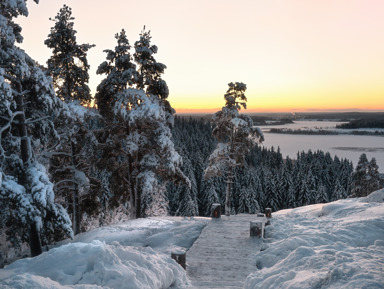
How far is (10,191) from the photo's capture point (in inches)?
353

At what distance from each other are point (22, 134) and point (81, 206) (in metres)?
8.01

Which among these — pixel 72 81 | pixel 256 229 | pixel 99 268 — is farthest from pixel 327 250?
pixel 72 81

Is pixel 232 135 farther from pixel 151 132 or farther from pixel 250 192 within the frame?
pixel 250 192

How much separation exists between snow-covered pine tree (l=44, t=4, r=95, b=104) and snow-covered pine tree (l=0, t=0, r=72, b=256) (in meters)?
4.91

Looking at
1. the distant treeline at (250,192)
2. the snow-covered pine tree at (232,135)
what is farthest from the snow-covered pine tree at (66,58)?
the distant treeline at (250,192)

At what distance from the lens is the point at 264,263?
8.03m

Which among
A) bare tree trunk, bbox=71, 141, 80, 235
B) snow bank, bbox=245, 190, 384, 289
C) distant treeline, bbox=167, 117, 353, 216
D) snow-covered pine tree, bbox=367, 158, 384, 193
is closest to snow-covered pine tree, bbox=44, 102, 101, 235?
bare tree trunk, bbox=71, 141, 80, 235

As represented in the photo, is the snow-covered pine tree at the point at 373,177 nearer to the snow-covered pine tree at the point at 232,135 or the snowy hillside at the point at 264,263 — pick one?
the snow-covered pine tree at the point at 232,135

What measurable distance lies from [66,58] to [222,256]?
509 inches

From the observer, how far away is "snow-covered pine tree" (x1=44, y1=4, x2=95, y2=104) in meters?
15.5

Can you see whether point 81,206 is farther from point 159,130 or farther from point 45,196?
point 45,196

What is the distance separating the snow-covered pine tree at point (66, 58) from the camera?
15.5 metres

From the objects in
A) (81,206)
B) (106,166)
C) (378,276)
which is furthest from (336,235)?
(81,206)

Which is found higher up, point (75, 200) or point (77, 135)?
point (77, 135)
